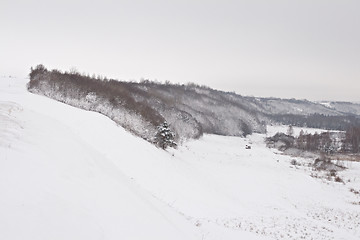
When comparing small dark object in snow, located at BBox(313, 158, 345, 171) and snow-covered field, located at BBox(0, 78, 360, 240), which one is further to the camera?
small dark object in snow, located at BBox(313, 158, 345, 171)

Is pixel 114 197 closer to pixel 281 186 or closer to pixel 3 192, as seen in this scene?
pixel 3 192

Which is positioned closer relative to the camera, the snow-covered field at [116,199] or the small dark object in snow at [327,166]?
the snow-covered field at [116,199]

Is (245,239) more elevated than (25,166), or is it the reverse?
(25,166)

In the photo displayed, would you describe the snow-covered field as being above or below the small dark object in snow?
above

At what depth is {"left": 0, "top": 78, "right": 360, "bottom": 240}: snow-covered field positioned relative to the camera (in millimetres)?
4605

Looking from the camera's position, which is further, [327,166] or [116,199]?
[327,166]

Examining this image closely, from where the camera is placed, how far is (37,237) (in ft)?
12.6

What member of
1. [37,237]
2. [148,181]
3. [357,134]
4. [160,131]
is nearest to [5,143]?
[37,237]

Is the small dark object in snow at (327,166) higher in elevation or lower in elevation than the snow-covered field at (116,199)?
lower

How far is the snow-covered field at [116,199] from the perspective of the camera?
461 cm

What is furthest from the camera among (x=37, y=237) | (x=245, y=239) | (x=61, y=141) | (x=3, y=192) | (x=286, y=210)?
(x=286, y=210)

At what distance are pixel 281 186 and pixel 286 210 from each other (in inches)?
365

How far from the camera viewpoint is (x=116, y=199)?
691 centimetres

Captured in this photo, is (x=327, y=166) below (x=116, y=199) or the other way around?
below
